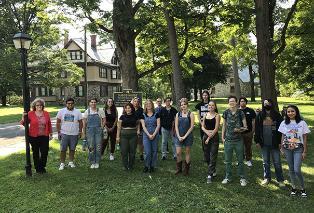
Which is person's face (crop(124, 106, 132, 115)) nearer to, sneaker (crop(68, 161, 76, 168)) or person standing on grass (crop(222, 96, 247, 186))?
sneaker (crop(68, 161, 76, 168))

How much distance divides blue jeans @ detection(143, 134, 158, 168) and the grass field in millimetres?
306

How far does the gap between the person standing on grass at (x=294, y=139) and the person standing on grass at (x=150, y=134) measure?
3292 millimetres

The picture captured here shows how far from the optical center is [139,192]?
811 centimetres

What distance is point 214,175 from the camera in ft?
30.5

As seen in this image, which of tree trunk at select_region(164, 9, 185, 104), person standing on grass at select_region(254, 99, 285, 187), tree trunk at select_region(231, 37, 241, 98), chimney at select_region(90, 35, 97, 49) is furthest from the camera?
chimney at select_region(90, 35, 97, 49)

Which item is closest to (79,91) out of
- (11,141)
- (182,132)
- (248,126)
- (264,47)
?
(11,141)

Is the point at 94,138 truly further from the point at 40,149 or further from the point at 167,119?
the point at 167,119

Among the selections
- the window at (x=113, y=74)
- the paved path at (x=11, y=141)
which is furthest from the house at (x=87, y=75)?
the paved path at (x=11, y=141)

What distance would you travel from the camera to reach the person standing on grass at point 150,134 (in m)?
9.73

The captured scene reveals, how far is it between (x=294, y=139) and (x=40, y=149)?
6154 millimetres

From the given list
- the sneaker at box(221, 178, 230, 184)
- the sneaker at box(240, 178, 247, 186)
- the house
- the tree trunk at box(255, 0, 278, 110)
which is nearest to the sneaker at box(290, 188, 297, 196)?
the sneaker at box(240, 178, 247, 186)

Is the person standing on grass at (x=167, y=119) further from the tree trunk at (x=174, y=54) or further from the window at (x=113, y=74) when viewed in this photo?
the window at (x=113, y=74)

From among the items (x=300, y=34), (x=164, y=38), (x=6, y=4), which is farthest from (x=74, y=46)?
(x=300, y=34)

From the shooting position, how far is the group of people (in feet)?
25.3
